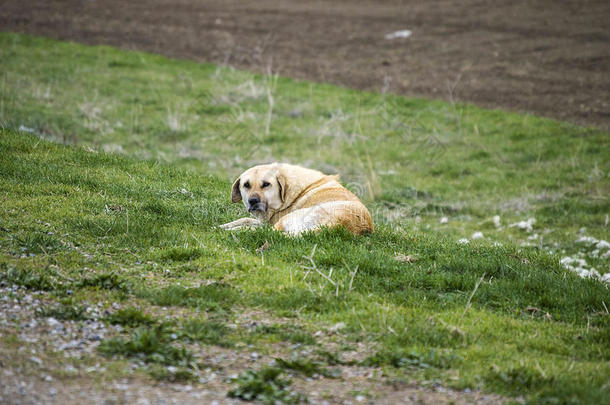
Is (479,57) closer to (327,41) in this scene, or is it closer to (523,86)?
(523,86)

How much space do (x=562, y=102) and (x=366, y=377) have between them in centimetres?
1759

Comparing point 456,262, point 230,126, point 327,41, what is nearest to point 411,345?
point 456,262

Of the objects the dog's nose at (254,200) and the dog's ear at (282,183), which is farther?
the dog's ear at (282,183)

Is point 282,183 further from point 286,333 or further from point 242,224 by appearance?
point 286,333

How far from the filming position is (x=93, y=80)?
21.2m

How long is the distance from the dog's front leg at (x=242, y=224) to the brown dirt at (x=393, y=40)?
1367 cm

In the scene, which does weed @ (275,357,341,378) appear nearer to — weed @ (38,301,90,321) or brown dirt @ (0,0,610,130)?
weed @ (38,301,90,321)

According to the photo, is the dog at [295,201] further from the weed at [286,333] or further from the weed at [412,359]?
the weed at [412,359]

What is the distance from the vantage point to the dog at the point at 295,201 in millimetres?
7543

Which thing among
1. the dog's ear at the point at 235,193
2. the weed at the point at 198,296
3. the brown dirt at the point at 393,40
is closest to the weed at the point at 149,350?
the weed at the point at 198,296

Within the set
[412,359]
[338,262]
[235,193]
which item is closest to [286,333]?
[412,359]

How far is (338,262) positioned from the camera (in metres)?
6.64

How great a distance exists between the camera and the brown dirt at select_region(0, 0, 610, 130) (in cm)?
2117

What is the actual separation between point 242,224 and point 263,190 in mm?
651
